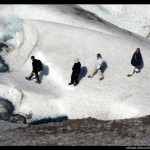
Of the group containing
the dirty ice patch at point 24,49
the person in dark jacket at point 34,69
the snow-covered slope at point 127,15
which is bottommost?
the person in dark jacket at point 34,69

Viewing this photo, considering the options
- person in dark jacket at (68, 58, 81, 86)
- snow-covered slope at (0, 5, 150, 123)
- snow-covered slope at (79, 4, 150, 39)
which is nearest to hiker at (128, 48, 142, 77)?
snow-covered slope at (0, 5, 150, 123)

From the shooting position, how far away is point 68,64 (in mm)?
31703

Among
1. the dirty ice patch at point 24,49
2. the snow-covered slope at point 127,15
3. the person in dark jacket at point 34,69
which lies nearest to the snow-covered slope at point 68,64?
the dirty ice patch at point 24,49

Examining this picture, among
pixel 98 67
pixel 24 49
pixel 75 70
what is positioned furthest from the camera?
pixel 24 49

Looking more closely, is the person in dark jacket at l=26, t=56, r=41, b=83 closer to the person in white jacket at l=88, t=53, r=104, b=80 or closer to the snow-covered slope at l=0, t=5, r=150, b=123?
the snow-covered slope at l=0, t=5, r=150, b=123

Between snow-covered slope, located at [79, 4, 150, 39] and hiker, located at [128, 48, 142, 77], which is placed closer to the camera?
hiker, located at [128, 48, 142, 77]

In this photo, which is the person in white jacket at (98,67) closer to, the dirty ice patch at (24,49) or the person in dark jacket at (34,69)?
the person in dark jacket at (34,69)

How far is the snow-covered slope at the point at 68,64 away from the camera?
92.7 ft

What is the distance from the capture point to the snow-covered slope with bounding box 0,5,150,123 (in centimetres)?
2827

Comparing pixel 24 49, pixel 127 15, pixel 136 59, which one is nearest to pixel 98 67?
pixel 136 59

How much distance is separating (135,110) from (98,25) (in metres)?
11.8

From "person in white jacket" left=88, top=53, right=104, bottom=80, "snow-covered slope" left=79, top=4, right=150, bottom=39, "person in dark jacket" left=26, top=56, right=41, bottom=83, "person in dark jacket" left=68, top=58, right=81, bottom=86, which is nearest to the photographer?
"person in dark jacket" left=68, top=58, right=81, bottom=86

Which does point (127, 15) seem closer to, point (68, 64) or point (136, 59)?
point (68, 64)
